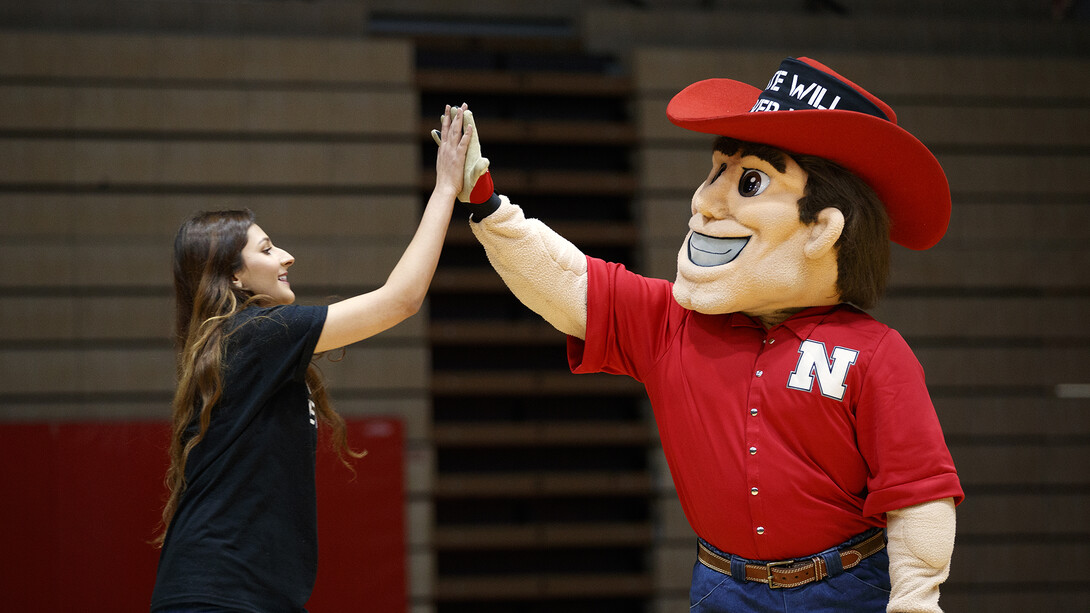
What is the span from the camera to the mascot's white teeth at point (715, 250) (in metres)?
1.70

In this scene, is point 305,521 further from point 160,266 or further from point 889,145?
point 160,266

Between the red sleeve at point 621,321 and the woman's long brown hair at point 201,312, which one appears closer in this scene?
the woman's long brown hair at point 201,312

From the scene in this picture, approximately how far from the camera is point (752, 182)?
1.73 m

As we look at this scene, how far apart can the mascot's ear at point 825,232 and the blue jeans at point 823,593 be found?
463mm

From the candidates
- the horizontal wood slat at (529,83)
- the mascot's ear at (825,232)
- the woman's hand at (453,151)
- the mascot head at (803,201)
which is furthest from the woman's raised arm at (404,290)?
the horizontal wood slat at (529,83)

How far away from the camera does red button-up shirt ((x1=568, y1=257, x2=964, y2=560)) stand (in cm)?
154

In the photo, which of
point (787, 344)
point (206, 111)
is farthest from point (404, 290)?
point (206, 111)

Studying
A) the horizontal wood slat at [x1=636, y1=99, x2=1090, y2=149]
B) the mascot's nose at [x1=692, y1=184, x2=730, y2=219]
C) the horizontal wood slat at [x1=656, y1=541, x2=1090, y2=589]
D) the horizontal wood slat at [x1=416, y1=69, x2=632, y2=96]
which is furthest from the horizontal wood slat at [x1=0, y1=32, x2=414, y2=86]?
the horizontal wood slat at [x1=656, y1=541, x2=1090, y2=589]

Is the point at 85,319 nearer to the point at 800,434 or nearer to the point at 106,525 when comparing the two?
the point at 106,525

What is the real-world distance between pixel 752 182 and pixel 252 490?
0.97m

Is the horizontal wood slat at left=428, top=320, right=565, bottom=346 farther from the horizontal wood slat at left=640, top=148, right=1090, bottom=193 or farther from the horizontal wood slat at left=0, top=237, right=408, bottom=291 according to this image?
the horizontal wood slat at left=640, top=148, right=1090, bottom=193

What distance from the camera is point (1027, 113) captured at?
4691 millimetres

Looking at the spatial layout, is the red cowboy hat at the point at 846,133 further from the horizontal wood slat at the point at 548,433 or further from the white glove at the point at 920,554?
the horizontal wood slat at the point at 548,433

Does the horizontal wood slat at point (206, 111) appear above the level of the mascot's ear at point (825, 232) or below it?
above
